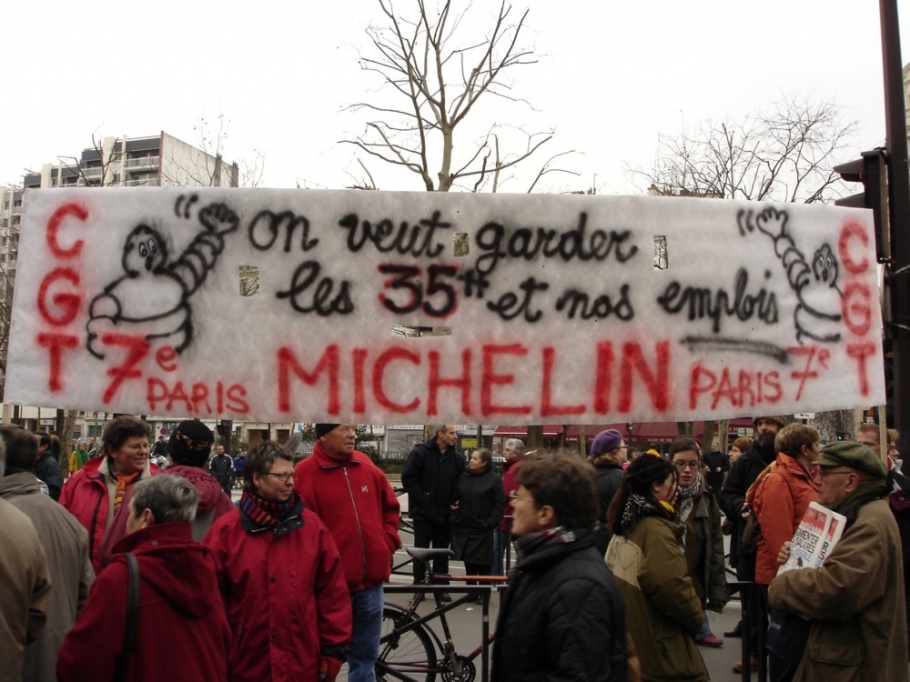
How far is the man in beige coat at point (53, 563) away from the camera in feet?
11.8

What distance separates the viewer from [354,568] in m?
4.62

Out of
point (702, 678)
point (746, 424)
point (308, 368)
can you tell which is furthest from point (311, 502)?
point (746, 424)

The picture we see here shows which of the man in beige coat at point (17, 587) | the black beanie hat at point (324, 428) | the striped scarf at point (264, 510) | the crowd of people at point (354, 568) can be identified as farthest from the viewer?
the black beanie hat at point (324, 428)

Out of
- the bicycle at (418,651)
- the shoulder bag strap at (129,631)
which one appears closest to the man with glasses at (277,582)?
the shoulder bag strap at (129,631)

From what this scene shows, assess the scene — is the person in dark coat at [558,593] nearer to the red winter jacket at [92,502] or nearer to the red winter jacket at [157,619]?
the red winter jacket at [157,619]

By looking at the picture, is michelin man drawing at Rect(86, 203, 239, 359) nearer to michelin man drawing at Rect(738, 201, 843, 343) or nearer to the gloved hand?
the gloved hand

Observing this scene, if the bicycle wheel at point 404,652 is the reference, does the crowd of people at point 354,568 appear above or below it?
above

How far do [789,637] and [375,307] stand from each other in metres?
2.48

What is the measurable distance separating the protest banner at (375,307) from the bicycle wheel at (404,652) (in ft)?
8.89

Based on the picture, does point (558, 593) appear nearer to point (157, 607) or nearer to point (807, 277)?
point (157, 607)

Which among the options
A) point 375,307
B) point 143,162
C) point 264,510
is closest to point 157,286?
point 375,307

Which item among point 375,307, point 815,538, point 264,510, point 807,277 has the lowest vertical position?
point 815,538

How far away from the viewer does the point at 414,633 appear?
5914 mm

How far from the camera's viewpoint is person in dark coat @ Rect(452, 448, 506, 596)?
953 cm
